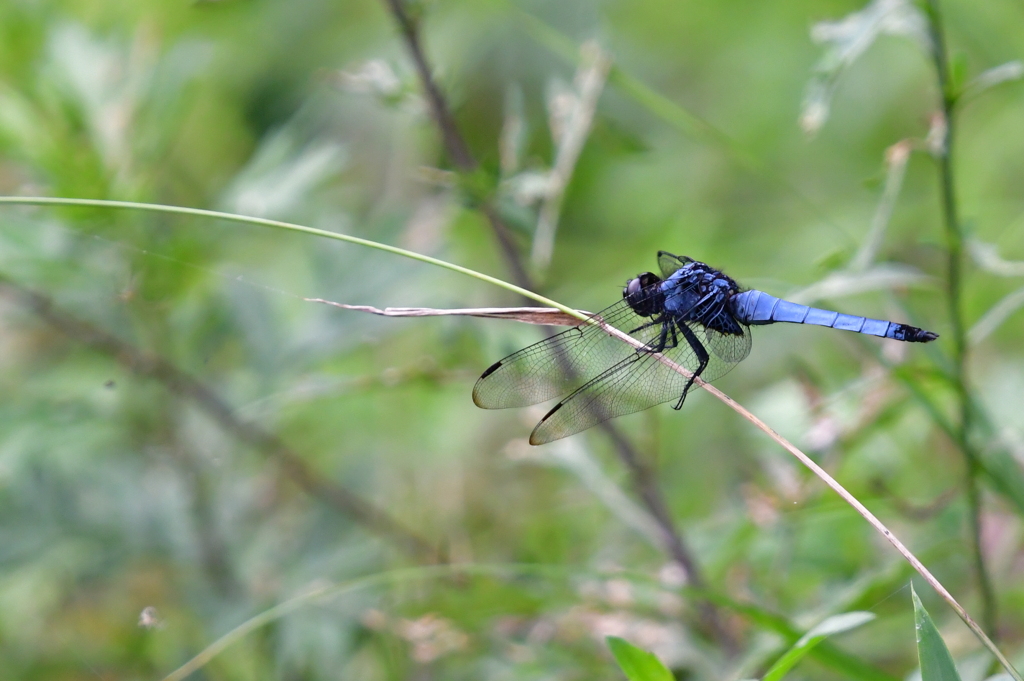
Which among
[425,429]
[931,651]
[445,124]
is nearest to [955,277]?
[931,651]

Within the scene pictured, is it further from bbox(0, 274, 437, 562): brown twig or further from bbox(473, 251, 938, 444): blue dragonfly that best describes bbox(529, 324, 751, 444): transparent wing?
bbox(0, 274, 437, 562): brown twig

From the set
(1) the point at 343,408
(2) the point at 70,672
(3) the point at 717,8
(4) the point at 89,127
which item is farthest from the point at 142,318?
(3) the point at 717,8

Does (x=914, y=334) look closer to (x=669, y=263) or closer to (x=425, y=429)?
(x=669, y=263)

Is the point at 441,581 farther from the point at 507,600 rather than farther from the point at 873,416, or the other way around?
the point at 873,416

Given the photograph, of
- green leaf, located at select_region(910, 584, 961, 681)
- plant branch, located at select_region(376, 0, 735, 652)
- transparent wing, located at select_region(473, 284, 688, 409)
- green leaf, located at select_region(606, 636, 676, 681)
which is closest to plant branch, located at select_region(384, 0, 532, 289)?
plant branch, located at select_region(376, 0, 735, 652)

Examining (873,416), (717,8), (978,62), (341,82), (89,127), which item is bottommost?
(873,416)

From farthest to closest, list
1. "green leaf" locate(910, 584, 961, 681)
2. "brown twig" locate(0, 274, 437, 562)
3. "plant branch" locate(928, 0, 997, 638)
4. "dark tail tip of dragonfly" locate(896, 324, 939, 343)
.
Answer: "brown twig" locate(0, 274, 437, 562), "dark tail tip of dragonfly" locate(896, 324, 939, 343), "plant branch" locate(928, 0, 997, 638), "green leaf" locate(910, 584, 961, 681)
